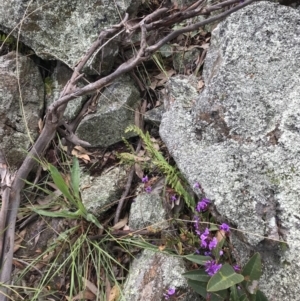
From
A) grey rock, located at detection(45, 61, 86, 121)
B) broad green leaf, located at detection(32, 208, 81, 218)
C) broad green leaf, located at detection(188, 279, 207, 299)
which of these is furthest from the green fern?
grey rock, located at detection(45, 61, 86, 121)

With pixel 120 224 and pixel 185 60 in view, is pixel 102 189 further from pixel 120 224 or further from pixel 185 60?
pixel 185 60

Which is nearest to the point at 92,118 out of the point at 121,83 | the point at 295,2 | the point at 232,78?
the point at 121,83

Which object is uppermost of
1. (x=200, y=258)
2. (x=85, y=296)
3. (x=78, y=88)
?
(x=78, y=88)

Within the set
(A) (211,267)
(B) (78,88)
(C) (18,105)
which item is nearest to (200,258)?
(A) (211,267)

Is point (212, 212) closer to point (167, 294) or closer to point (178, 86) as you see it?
point (167, 294)

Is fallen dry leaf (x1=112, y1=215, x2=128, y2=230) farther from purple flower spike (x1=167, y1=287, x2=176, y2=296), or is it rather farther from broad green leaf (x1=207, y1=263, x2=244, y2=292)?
broad green leaf (x1=207, y1=263, x2=244, y2=292)

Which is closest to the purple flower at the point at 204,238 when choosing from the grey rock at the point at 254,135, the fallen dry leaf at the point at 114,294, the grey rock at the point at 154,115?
the grey rock at the point at 254,135
